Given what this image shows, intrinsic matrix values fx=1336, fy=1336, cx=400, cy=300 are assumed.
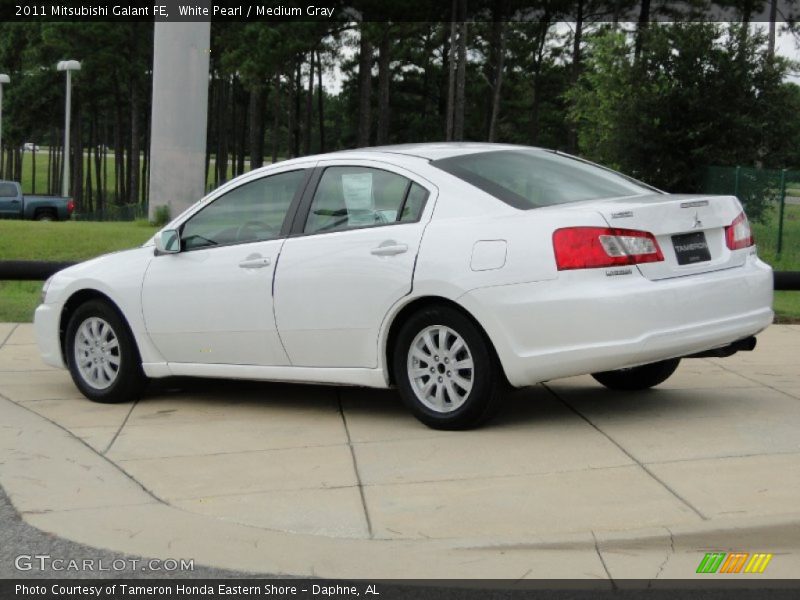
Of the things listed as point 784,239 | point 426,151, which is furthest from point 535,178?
point 784,239

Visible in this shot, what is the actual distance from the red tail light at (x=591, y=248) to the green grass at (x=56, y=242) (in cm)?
1089

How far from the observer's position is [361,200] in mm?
7855

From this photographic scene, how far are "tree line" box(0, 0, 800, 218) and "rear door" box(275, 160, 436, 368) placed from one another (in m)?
21.6

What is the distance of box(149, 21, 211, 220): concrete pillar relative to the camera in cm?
1645

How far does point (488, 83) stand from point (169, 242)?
56817 millimetres

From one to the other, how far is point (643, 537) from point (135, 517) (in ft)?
7.29

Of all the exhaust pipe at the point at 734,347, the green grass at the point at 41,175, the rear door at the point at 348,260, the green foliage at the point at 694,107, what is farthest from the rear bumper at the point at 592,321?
the green grass at the point at 41,175

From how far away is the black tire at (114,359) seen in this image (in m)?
8.71

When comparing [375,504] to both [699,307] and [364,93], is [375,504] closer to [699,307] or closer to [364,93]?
[699,307]

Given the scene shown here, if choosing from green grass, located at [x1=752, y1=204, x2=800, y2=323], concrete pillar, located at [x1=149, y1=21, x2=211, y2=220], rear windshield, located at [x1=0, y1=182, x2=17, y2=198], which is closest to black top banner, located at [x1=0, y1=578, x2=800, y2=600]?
concrete pillar, located at [x1=149, y1=21, x2=211, y2=220]

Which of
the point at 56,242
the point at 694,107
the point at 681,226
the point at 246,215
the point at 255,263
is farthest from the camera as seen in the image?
the point at 694,107

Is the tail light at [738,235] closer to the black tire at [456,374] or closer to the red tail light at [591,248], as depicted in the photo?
the red tail light at [591,248]

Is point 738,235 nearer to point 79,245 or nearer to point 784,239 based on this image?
point 79,245

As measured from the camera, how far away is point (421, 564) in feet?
17.0
